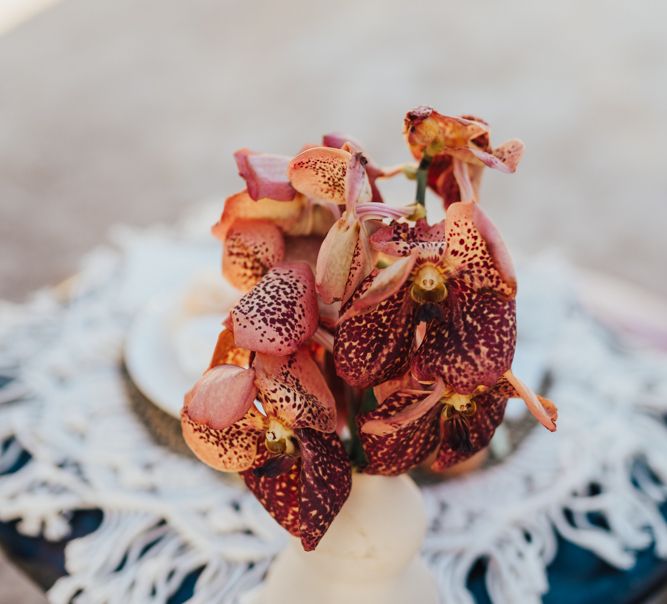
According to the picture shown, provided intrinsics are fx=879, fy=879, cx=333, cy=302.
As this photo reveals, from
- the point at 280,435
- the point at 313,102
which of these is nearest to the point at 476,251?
the point at 280,435

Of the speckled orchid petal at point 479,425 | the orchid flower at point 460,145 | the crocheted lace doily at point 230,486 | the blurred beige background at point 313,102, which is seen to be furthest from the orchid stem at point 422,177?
the blurred beige background at point 313,102

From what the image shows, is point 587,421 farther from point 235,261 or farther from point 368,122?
point 368,122

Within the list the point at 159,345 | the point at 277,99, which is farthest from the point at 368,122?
the point at 159,345

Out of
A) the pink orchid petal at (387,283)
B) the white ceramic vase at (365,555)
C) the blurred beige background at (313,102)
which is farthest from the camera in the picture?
the blurred beige background at (313,102)

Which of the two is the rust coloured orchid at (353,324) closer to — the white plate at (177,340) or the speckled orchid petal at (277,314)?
the speckled orchid petal at (277,314)

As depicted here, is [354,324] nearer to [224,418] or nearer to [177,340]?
[224,418]

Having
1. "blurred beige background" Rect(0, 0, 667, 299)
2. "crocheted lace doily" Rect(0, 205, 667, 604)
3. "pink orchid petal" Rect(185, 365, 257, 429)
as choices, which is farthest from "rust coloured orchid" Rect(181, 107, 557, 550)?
"blurred beige background" Rect(0, 0, 667, 299)
